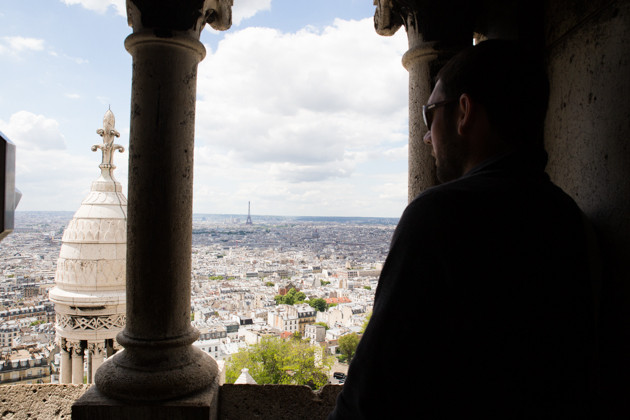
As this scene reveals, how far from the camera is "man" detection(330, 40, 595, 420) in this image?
103 cm

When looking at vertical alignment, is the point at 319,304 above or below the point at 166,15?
below

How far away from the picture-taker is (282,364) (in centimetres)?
1091

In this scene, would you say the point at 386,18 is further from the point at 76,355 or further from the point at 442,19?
the point at 76,355

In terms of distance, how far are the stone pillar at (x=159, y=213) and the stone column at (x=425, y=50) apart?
1.63 m

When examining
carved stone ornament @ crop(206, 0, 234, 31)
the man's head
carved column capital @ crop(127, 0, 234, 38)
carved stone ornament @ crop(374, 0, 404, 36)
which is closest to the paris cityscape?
the man's head

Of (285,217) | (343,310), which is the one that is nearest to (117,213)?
(343,310)

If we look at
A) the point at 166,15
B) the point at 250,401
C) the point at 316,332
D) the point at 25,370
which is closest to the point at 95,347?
the point at 25,370

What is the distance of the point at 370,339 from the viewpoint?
1062 millimetres

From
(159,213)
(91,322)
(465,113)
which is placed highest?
(465,113)

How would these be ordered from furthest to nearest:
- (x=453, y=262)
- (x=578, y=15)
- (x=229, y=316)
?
(x=229, y=316) < (x=578, y=15) < (x=453, y=262)

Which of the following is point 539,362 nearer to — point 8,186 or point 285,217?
point 8,186

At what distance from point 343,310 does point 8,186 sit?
19928mm

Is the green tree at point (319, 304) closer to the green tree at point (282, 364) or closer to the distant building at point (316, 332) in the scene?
the distant building at point (316, 332)

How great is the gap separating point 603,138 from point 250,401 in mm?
3059
